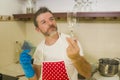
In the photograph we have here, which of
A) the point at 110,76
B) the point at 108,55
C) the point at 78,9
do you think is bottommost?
the point at 110,76

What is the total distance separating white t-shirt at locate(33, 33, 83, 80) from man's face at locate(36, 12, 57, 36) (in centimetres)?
10

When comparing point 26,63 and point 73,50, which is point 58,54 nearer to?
point 26,63

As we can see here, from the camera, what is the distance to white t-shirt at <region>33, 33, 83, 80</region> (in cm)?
134

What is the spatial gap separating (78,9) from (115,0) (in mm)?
360

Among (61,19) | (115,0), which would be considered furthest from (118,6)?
(61,19)

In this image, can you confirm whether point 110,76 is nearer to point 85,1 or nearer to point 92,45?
point 92,45

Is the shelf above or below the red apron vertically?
above

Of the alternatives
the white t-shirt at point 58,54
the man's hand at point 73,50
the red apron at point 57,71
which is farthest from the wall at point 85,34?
the man's hand at point 73,50

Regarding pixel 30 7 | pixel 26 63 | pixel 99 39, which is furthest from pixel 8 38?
pixel 99 39

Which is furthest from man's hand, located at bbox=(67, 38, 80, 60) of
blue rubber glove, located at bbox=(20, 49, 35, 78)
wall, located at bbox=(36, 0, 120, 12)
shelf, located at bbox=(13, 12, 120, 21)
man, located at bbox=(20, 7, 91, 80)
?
wall, located at bbox=(36, 0, 120, 12)

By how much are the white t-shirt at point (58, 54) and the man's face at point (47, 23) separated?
4.1 inches

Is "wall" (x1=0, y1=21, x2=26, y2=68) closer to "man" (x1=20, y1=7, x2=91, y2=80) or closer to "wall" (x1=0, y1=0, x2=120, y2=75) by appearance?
"wall" (x1=0, y1=0, x2=120, y2=75)

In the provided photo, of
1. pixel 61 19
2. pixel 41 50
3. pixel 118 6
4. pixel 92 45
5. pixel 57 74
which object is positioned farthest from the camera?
pixel 61 19

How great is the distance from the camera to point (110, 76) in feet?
5.11
